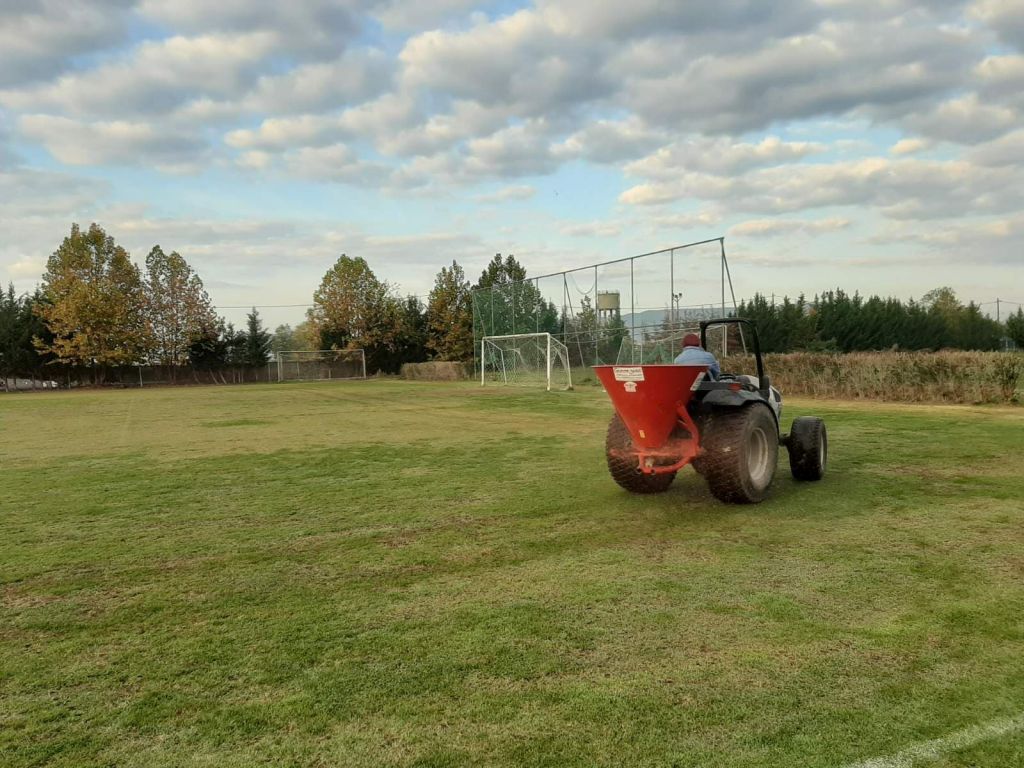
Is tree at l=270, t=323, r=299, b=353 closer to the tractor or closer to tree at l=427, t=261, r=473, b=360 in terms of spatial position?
tree at l=427, t=261, r=473, b=360

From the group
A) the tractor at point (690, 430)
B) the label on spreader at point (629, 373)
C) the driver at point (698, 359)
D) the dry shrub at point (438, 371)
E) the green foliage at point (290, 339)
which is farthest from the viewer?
the green foliage at point (290, 339)

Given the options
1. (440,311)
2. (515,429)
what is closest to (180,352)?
(440,311)

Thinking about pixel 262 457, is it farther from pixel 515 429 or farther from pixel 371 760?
pixel 371 760

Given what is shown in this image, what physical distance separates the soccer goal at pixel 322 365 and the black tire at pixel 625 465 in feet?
→ 140

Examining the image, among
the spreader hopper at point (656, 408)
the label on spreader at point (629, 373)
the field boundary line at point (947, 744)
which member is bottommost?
the field boundary line at point (947, 744)

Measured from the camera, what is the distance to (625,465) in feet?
21.5

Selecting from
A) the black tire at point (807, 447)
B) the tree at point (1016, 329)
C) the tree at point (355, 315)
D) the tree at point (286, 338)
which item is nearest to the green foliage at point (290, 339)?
the tree at point (286, 338)

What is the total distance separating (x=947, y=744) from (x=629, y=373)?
11.9 ft

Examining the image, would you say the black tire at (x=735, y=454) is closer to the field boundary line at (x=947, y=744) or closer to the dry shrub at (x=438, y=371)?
the field boundary line at (x=947, y=744)

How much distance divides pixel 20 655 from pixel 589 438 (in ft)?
28.0

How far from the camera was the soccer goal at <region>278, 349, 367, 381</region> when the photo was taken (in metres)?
47.7

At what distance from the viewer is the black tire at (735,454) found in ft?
19.4

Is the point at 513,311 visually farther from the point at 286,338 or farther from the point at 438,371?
the point at 286,338

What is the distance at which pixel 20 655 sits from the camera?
342cm
